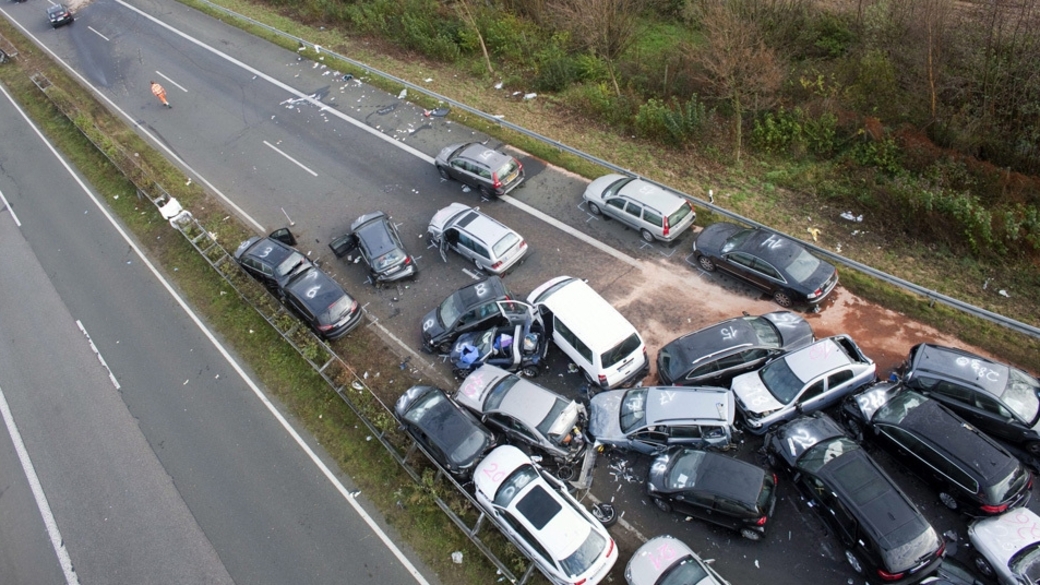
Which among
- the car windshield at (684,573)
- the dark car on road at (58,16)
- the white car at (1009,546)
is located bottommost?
the white car at (1009,546)

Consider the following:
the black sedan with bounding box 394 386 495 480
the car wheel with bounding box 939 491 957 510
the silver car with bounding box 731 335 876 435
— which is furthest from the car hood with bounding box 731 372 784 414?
the black sedan with bounding box 394 386 495 480

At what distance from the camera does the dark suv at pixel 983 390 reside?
1181 centimetres

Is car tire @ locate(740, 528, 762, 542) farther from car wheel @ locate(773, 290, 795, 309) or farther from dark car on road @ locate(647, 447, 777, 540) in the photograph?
car wheel @ locate(773, 290, 795, 309)

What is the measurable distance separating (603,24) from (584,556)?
2002 cm

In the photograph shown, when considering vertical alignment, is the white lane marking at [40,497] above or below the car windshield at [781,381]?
below

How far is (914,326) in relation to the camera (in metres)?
14.9

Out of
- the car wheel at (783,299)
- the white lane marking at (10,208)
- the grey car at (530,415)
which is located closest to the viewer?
the grey car at (530,415)

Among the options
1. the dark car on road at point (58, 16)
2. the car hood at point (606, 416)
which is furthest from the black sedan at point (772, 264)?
the dark car on road at point (58, 16)

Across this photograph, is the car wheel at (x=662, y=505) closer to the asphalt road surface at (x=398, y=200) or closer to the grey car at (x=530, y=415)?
the asphalt road surface at (x=398, y=200)

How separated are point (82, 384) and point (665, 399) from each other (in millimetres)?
16262

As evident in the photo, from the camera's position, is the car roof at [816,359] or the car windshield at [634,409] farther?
the car windshield at [634,409]

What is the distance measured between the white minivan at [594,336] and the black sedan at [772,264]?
3.78 m

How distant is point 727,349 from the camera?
1371 cm

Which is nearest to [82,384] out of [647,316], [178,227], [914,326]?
[178,227]
